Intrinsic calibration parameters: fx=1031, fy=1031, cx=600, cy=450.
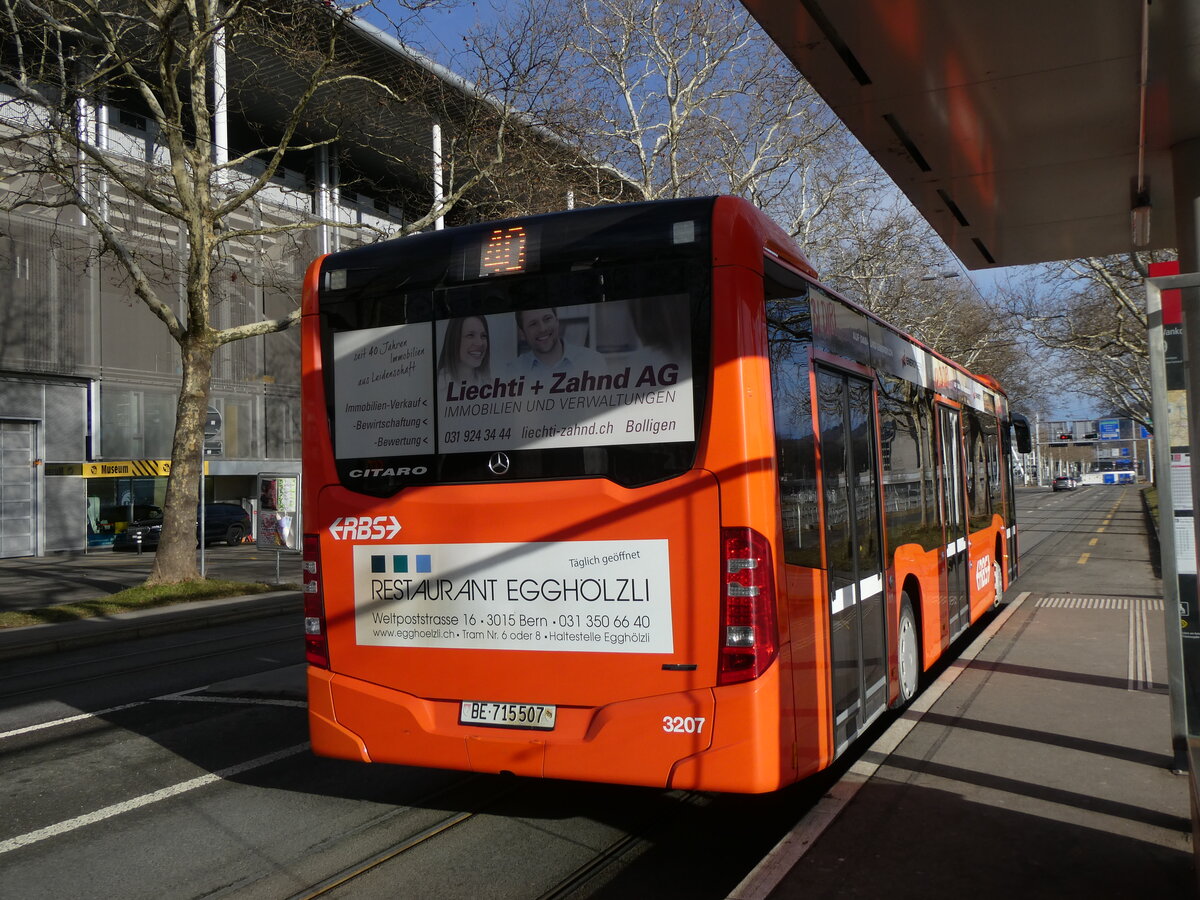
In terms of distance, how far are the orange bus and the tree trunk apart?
13.0 m

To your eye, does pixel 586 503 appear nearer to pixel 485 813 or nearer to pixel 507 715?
pixel 507 715

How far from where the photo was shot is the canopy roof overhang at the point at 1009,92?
194 inches

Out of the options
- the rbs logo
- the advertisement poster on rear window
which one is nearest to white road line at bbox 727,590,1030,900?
the advertisement poster on rear window

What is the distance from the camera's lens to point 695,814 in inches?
224

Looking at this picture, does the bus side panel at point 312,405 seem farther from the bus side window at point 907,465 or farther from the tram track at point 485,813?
the bus side window at point 907,465

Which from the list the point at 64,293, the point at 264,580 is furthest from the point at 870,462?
the point at 64,293

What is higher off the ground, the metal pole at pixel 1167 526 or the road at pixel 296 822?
the metal pole at pixel 1167 526

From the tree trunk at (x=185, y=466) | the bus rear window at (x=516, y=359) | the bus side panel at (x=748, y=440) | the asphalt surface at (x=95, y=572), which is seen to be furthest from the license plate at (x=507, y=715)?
the asphalt surface at (x=95, y=572)

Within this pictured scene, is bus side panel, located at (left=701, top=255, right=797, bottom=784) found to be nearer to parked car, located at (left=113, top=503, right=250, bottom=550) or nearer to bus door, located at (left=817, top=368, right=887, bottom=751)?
bus door, located at (left=817, top=368, right=887, bottom=751)

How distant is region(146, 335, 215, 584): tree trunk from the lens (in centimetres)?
1753

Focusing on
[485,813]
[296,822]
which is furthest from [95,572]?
[485,813]

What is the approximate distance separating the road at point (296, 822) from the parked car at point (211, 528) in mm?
27286

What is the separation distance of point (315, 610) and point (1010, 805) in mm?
3635

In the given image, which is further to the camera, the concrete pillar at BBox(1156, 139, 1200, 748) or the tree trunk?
the tree trunk
